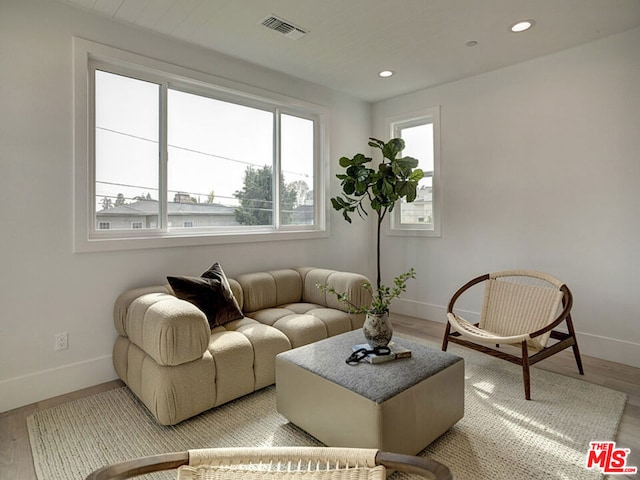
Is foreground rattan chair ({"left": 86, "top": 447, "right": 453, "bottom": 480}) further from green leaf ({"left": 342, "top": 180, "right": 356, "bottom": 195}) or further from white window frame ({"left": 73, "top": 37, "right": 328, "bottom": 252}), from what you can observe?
green leaf ({"left": 342, "top": 180, "right": 356, "bottom": 195})

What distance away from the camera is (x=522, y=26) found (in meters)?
2.83

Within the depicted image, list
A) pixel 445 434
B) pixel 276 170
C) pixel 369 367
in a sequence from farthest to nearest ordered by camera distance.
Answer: pixel 276 170 → pixel 445 434 → pixel 369 367

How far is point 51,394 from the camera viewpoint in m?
2.47

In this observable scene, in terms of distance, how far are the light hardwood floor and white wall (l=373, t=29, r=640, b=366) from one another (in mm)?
275

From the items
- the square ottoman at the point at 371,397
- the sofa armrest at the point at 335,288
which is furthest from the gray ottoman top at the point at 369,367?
the sofa armrest at the point at 335,288

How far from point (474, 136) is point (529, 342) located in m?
2.25

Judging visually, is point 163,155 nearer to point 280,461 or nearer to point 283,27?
point 283,27

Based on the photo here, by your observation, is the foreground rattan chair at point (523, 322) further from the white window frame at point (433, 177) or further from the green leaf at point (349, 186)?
the green leaf at point (349, 186)

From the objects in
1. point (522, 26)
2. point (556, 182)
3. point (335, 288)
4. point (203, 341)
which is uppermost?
point (522, 26)

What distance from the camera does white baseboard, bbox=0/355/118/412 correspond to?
2328 millimetres

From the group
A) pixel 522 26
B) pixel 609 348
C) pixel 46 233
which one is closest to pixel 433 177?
pixel 522 26

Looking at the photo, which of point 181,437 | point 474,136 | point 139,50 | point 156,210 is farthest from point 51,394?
point 474,136

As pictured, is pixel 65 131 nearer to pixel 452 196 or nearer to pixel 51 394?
pixel 51 394

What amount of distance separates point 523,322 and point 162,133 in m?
3.38
